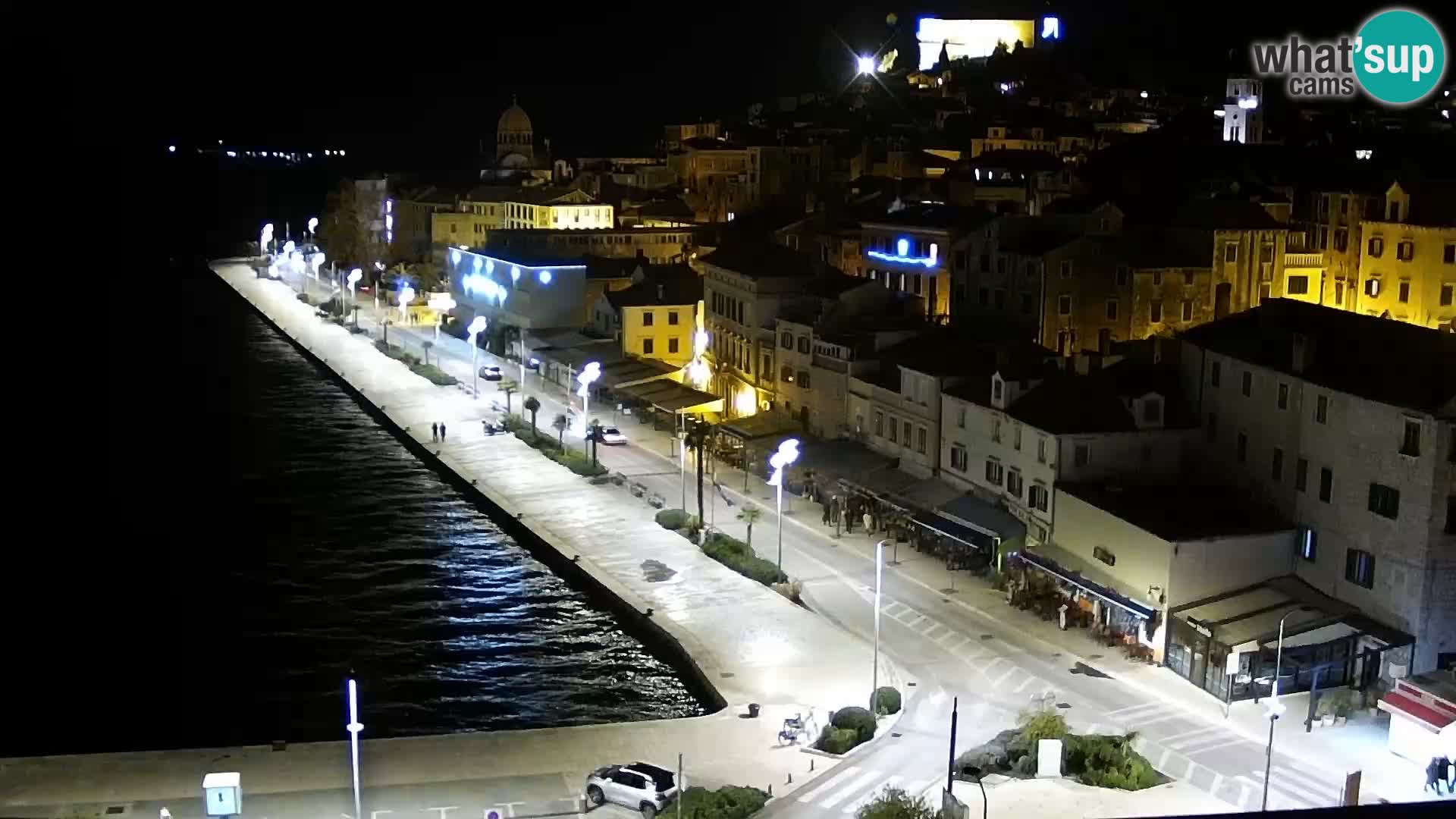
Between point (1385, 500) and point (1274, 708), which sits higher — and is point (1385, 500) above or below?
above

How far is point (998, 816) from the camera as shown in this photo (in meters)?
23.6

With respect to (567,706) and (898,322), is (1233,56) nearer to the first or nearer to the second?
(898,322)

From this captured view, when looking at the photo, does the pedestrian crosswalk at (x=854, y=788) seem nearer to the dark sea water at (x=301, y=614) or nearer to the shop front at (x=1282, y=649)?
the dark sea water at (x=301, y=614)

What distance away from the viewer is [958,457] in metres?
41.4

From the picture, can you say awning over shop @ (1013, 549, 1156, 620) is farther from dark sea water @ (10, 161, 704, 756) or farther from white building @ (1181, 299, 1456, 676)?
dark sea water @ (10, 161, 704, 756)

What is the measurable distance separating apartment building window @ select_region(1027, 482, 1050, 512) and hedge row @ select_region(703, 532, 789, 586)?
19.4 ft

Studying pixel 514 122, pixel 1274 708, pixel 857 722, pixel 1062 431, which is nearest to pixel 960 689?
pixel 857 722

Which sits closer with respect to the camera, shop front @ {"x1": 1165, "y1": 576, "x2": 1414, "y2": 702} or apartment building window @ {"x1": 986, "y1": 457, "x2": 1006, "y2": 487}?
shop front @ {"x1": 1165, "y1": 576, "x2": 1414, "y2": 702}

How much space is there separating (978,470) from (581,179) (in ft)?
210

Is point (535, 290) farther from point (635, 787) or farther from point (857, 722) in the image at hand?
point (635, 787)

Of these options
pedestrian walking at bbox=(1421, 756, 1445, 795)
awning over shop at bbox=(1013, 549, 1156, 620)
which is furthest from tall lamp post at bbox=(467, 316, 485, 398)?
pedestrian walking at bbox=(1421, 756, 1445, 795)

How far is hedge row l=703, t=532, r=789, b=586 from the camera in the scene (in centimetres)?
3678

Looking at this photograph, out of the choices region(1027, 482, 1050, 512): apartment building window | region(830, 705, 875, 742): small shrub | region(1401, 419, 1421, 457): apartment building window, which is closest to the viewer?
region(830, 705, 875, 742): small shrub

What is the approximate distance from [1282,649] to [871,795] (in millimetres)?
9477
